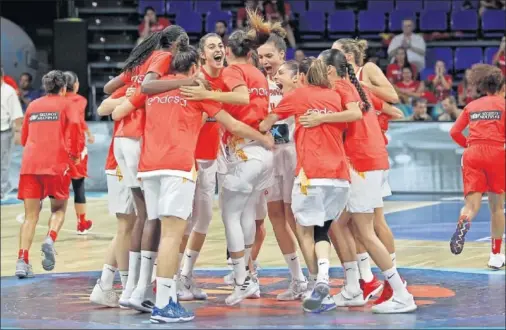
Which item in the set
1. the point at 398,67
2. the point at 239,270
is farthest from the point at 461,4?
the point at 239,270

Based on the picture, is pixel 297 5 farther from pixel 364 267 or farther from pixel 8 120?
pixel 364 267

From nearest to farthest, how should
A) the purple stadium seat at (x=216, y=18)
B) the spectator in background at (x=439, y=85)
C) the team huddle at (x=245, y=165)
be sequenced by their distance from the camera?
the team huddle at (x=245, y=165) < the spectator in background at (x=439, y=85) < the purple stadium seat at (x=216, y=18)

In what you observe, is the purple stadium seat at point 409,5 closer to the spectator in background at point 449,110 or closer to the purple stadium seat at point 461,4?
the purple stadium seat at point 461,4

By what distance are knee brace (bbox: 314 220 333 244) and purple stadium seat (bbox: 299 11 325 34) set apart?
45.6ft

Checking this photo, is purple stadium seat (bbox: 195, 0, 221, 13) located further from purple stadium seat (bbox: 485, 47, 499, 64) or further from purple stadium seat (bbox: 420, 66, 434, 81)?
purple stadium seat (bbox: 485, 47, 499, 64)

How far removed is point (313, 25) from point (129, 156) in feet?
45.7

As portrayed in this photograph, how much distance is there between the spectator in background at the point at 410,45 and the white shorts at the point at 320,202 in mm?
12281

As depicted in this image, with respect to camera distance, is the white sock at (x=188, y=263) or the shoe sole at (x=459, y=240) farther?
the shoe sole at (x=459, y=240)

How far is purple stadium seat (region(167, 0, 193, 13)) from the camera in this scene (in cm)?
2239

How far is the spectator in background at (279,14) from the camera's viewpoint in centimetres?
2095

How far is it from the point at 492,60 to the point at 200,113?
13.2 meters

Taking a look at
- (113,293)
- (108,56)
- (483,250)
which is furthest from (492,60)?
(113,293)

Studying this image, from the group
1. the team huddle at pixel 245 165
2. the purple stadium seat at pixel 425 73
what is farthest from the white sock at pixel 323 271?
the purple stadium seat at pixel 425 73

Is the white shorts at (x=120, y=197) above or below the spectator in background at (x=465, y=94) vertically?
above
